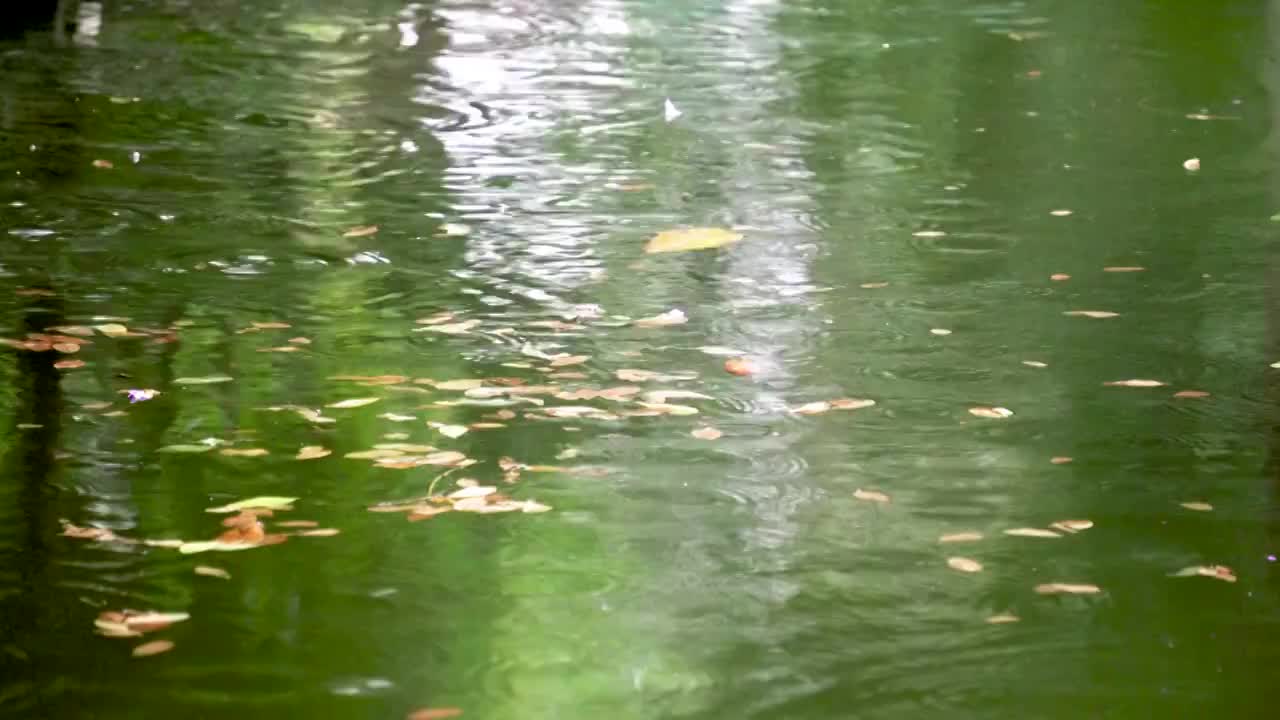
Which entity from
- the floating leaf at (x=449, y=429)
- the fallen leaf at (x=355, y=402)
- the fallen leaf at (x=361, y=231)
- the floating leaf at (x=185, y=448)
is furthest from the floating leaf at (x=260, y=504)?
the fallen leaf at (x=361, y=231)

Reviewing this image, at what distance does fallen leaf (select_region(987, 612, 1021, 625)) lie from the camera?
3973 millimetres

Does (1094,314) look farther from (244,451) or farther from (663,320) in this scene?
(244,451)

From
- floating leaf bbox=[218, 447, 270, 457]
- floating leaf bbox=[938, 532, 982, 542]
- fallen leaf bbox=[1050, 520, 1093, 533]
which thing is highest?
fallen leaf bbox=[1050, 520, 1093, 533]

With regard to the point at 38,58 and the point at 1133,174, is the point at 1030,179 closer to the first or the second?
the point at 1133,174

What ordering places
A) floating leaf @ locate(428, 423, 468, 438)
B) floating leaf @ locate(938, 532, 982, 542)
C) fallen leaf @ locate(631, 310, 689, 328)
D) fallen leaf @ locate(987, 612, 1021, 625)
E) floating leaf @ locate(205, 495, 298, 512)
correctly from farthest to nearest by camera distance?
fallen leaf @ locate(631, 310, 689, 328) < floating leaf @ locate(428, 423, 468, 438) < floating leaf @ locate(205, 495, 298, 512) < floating leaf @ locate(938, 532, 982, 542) < fallen leaf @ locate(987, 612, 1021, 625)

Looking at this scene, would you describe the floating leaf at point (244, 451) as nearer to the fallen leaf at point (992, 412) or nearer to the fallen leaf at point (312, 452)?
the fallen leaf at point (312, 452)

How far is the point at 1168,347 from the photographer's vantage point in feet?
19.8

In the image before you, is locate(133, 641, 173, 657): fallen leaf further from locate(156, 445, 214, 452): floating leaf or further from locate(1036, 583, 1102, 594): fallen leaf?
locate(1036, 583, 1102, 594): fallen leaf

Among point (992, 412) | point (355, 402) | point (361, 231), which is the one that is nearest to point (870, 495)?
point (992, 412)

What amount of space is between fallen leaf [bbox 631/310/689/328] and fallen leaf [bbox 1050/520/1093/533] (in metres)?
2.12

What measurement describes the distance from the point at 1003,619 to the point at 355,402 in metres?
2.28

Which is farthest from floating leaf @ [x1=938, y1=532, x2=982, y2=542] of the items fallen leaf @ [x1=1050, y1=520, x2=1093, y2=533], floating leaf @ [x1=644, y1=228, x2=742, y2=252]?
floating leaf @ [x1=644, y1=228, x2=742, y2=252]

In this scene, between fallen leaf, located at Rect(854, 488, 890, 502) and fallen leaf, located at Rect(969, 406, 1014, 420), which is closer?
fallen leaf, located at Rect(854, 488, 890, 502)

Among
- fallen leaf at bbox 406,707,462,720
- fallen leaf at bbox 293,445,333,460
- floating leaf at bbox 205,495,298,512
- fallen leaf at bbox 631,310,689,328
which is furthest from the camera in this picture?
fallen leaf at bbox 631,310,689,328
